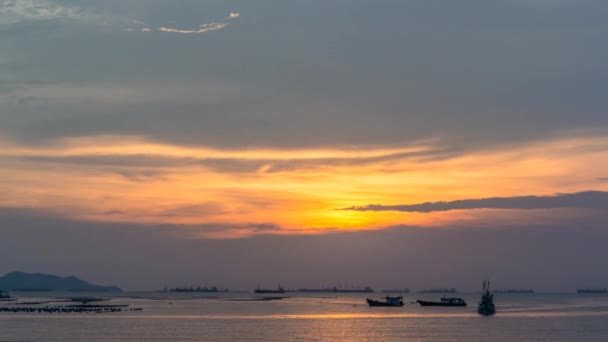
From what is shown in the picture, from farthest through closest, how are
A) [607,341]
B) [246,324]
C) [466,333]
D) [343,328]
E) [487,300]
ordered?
[487,300], [246,324], [343,328], [466,333], [607,341]

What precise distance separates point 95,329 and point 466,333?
5213 centimetres

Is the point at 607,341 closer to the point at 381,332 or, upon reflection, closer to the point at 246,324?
the point at 381,332

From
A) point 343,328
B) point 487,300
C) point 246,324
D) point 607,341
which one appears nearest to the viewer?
point 607,341

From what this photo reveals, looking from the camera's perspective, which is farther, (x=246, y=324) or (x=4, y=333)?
(x=246, y=324)

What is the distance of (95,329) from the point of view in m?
106

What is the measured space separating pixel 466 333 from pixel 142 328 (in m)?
46.2

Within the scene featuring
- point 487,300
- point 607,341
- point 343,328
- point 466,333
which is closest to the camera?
point 607,341

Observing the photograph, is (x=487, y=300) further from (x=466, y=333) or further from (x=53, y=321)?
(x=53, y=321)

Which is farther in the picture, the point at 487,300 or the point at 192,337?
the point at 487,300

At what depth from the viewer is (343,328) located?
375ft

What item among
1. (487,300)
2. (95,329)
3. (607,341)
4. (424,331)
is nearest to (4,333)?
(95,329)

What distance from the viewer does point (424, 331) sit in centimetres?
10988

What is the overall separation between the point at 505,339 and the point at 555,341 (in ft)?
19.9

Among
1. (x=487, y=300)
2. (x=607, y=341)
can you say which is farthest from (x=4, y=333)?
(x=487, y=300)
